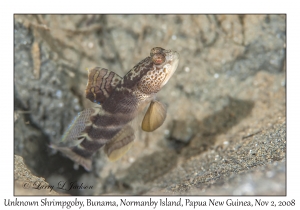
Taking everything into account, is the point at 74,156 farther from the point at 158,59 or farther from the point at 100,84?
the point at 158,59

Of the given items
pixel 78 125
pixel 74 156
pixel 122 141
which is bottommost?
pixel 74 156

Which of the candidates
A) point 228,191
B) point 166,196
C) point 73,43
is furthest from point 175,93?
point 228,191

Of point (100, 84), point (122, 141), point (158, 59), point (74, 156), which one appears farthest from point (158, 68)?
point (74, 156)

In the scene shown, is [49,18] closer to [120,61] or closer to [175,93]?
[120,61]

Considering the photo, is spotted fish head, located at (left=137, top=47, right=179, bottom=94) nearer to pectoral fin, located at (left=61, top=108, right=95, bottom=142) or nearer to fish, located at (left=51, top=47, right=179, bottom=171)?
fish, located at (left=51, top=47, right=179, bottom=171)

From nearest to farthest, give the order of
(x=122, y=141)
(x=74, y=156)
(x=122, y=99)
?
(x=122, y=99)
(x=122, y=141)
(x=74, y=156)

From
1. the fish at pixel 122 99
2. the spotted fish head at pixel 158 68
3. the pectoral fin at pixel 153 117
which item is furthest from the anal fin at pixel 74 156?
the spotted fish head at pixel 158 68

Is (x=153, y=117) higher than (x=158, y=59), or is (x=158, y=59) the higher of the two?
(x=158, y=59)
